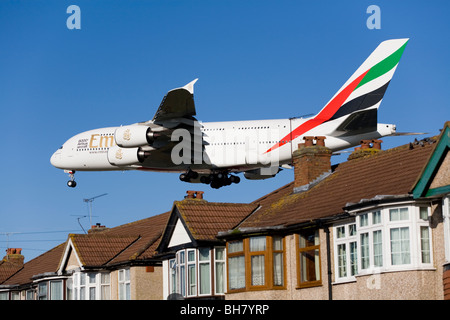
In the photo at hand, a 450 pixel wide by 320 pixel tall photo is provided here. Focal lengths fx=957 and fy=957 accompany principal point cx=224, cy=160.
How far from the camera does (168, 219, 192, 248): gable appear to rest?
35.3 meters

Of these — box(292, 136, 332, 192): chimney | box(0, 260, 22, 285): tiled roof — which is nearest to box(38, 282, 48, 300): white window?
box(0, 260, 22, 285): tiled roof

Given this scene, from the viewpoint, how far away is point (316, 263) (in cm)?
3044

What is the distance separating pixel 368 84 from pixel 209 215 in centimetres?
1726

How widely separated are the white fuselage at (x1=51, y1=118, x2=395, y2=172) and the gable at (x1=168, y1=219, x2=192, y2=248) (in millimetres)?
13518

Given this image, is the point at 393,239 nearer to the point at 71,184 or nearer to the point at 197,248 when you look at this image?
the point at 197,248

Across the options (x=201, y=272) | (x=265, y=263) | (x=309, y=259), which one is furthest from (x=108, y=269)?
(x=309, y=259)

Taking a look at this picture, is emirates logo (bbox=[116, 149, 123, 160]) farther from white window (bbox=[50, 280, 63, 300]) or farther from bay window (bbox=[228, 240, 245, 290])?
bay window (bbox=[228, 240, 245, 290])

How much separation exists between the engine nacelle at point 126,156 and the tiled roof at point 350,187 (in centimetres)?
1686

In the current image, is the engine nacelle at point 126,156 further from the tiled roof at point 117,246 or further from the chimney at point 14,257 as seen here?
the chimney at point 14,257

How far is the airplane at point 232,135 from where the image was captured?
4766 centimetres

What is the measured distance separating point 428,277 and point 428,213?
1780 millimetres
